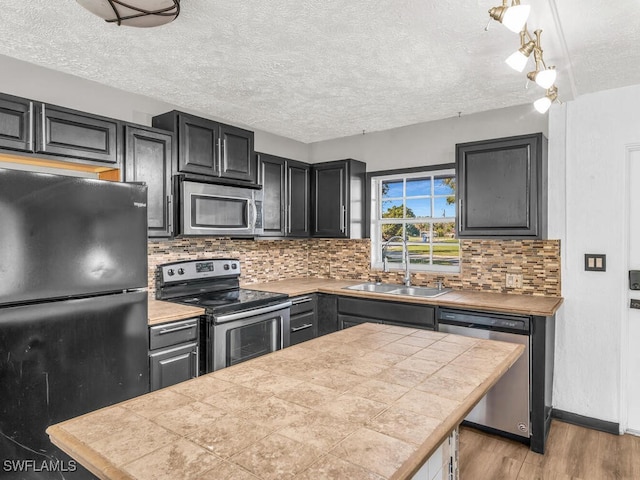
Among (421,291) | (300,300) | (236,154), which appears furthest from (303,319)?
(236,154)

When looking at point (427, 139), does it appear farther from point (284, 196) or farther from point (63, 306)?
point (63, 306)

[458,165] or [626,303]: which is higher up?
[458,165]

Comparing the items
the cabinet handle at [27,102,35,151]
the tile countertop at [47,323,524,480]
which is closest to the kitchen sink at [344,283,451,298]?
the tile countertop at [47,323,524,480]

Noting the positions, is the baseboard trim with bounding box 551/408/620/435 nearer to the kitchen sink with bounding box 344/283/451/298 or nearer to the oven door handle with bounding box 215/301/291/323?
the kitchen sink with bounding box 344/283/451/298

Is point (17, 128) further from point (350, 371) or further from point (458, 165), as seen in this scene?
point (458, 165)

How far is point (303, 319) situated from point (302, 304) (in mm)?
133

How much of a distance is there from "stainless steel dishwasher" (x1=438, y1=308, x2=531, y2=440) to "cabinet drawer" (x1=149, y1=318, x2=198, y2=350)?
183 centimetres

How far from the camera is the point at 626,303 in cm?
286

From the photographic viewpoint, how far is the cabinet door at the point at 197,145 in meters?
2.92

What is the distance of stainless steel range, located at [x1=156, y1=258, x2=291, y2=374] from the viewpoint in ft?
8.86

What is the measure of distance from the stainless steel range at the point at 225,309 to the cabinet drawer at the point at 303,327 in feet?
0.54

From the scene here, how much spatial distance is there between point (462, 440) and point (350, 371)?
1812mm

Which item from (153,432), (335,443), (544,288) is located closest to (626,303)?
(544,288)

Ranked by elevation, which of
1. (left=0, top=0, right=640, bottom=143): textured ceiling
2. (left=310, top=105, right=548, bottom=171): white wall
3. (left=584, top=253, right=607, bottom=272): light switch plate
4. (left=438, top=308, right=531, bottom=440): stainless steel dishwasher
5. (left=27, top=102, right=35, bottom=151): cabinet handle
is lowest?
(left=438, top=308, right=531, bottom=440): stainless steel dishwasher
